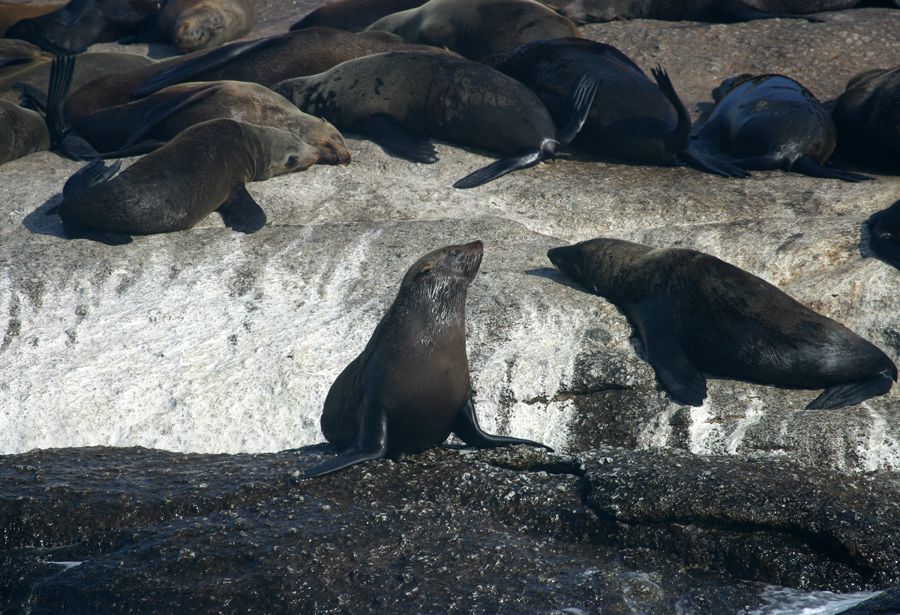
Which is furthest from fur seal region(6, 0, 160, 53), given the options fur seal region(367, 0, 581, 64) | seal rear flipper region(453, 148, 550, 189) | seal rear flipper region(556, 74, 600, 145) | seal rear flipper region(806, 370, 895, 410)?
seal rear flipper region(806, 370, 895, 410)

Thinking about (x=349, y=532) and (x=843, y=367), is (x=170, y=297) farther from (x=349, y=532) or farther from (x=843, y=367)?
(x=843, y=367)

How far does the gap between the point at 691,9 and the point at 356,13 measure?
4098mm

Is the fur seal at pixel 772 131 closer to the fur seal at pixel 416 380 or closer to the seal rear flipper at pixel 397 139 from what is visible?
the seal rear flipper at pixel 397 139

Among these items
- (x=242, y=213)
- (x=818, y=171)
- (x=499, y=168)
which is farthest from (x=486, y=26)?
(x=242, y=213)

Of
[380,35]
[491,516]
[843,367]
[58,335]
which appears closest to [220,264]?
[58,335]

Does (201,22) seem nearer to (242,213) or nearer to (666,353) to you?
(242,213)

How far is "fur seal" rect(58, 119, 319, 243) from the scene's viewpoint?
6.98 meters

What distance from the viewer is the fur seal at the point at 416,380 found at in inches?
179

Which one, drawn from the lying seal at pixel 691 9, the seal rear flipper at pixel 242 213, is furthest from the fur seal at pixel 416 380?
the lying seal at pixel 691 9

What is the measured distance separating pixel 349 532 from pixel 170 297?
10.3 ft

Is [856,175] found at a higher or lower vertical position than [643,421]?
higher

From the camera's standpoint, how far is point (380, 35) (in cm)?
1060

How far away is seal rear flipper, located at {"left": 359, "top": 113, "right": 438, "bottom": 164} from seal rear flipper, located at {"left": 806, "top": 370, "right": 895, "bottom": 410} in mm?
4155

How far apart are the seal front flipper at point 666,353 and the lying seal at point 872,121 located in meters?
3.92
